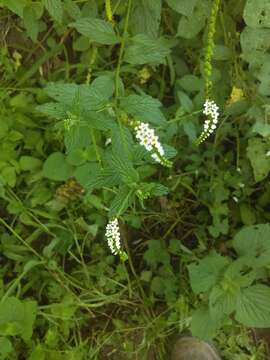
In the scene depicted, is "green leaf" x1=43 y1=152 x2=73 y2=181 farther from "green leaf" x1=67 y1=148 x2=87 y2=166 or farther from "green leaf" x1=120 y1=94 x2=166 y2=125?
"green leaf" x1=120 y1=94 x2=166 y2=125

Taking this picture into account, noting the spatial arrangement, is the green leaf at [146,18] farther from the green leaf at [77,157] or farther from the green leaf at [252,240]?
the green leaf at [252,240]

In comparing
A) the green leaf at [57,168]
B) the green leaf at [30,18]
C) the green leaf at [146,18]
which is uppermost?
the green leaf at [146,18]

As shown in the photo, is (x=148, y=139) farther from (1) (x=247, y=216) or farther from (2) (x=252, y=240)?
(1) (x=247, y=216)

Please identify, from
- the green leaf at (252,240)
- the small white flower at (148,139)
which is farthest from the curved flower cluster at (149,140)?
the green leaf at (252,240)

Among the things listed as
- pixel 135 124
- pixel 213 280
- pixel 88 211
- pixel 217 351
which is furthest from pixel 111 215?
pixel 217 351

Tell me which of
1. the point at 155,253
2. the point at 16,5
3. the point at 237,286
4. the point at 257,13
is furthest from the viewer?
the point at 155,253

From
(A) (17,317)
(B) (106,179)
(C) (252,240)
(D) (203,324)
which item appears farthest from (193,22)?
(A) (17,317)

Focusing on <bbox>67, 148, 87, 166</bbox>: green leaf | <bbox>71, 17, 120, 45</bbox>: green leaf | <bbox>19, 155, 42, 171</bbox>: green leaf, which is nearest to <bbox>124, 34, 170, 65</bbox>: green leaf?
<bbox>71, 17, 120, 45</bbox>: green leaf
